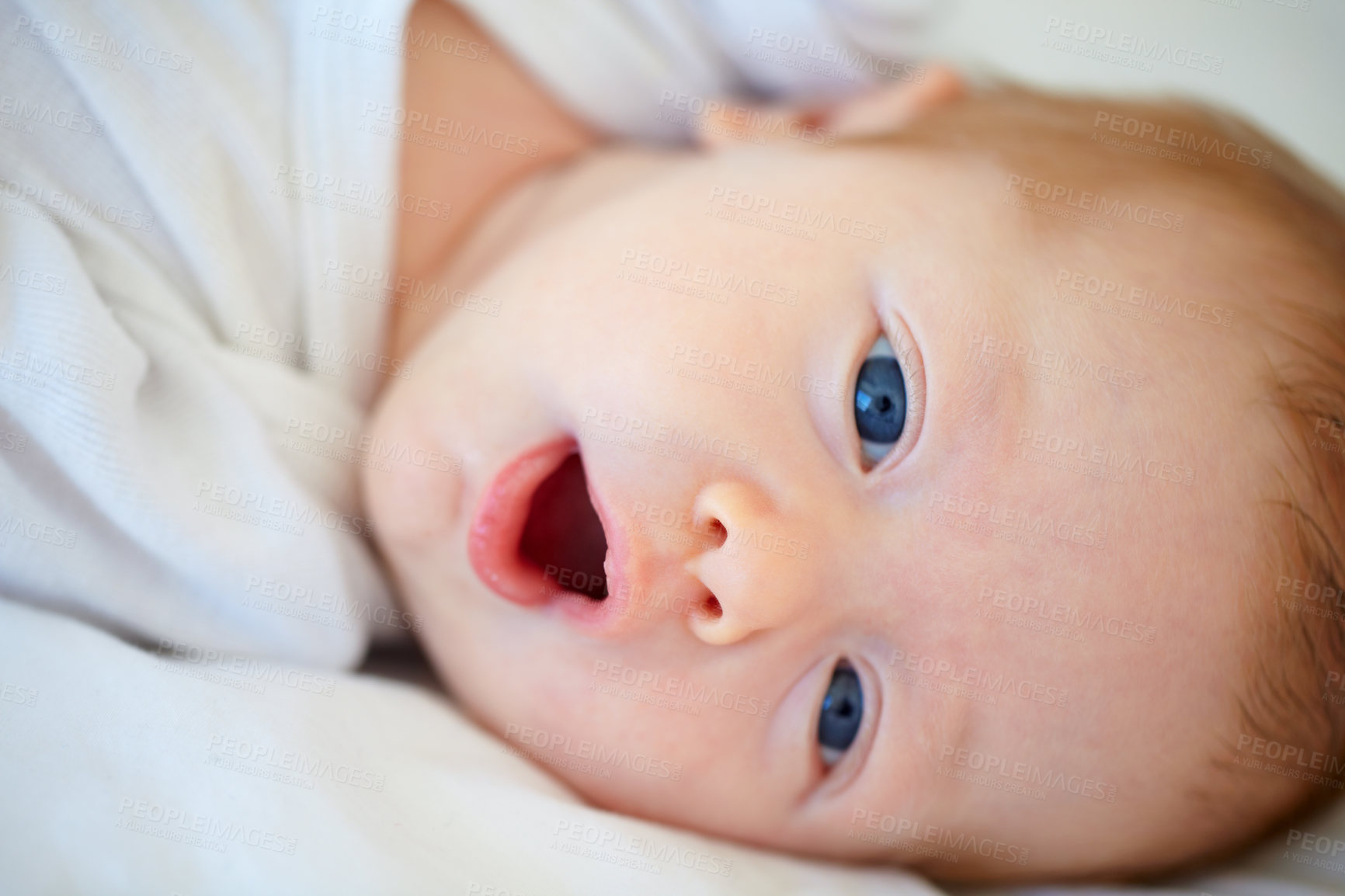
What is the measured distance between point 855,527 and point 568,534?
1.30 ft

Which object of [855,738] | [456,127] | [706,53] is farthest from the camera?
[706,53]

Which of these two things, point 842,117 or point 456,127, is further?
point 842,117

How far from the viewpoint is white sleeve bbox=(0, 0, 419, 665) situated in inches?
42.5

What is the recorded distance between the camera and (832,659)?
1.14m

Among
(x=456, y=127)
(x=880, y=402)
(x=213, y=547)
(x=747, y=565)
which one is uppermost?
(x=456, y=127)

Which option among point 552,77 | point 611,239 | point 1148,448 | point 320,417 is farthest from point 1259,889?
point 552,77

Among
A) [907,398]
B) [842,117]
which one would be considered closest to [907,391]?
[907,398]

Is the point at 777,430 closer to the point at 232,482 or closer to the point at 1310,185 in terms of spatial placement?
the point at 232,482

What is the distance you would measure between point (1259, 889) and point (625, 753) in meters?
0.87

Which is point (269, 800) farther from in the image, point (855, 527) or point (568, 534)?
point (855, 527)

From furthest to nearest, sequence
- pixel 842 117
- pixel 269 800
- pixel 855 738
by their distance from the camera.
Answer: pixel 842 117, pixel 855 738, pixel 269 800

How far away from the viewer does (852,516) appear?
108 centimetres

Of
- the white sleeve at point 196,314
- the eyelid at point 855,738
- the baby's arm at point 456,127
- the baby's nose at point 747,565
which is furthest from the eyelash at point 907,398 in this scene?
the baby's arm at point 456,127

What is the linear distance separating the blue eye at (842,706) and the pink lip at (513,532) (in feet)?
1.01
